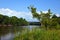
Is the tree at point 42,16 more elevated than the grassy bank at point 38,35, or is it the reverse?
the tree at point 42,16

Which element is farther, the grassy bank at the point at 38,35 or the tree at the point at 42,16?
the tree at the point at 42,16

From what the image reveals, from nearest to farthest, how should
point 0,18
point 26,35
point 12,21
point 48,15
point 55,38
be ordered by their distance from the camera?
point 55,38, point 26,35, point 48,15, point 0,18, point 12,21

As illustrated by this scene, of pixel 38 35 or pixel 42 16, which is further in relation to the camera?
pixel 42 16

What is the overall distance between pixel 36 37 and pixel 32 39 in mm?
285

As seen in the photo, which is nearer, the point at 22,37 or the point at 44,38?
the point at 44,38

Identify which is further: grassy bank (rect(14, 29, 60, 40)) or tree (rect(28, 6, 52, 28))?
tree (rect(28, 6, 52, 28))

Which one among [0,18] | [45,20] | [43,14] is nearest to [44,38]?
[45,20]

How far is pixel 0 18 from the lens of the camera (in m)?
82.2

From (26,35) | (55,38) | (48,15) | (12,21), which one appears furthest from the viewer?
(12,21)

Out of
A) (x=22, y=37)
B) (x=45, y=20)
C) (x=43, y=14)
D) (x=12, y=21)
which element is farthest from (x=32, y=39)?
(x=12, y=21)

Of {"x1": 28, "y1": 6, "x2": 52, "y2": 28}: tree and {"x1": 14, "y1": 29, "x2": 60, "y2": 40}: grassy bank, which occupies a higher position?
{"x1": 28, "y1": 6, "x2": 52, "y2": 28}: tree

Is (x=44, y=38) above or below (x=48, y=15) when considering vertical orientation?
below

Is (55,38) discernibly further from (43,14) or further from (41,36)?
(43,14)

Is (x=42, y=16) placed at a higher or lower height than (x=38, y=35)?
higher
